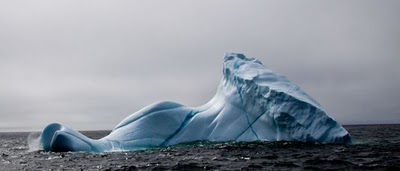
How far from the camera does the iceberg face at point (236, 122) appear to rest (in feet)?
71.3

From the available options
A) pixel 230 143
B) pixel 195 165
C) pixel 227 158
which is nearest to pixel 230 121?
pixel 230 143

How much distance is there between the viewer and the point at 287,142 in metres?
22.9

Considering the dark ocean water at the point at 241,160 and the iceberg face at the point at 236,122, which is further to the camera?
the iceberg face at the point at 236,122

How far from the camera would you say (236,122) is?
24656mm

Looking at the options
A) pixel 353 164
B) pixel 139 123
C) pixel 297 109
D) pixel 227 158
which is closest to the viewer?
pixel 353 164

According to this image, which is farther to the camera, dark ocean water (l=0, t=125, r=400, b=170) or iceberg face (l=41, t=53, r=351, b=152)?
iceberg face (l=41, t=53, r=351, b=152)

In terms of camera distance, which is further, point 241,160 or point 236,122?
point 236,122

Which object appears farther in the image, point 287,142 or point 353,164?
point 287,142

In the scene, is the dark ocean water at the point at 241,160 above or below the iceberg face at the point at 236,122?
below

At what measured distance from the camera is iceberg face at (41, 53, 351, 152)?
71.3 feet

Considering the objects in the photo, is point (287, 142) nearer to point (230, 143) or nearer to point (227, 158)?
point (230, 143)

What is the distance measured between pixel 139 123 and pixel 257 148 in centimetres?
648

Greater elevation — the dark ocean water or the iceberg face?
the iceberg face

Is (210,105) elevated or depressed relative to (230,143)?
elevated
